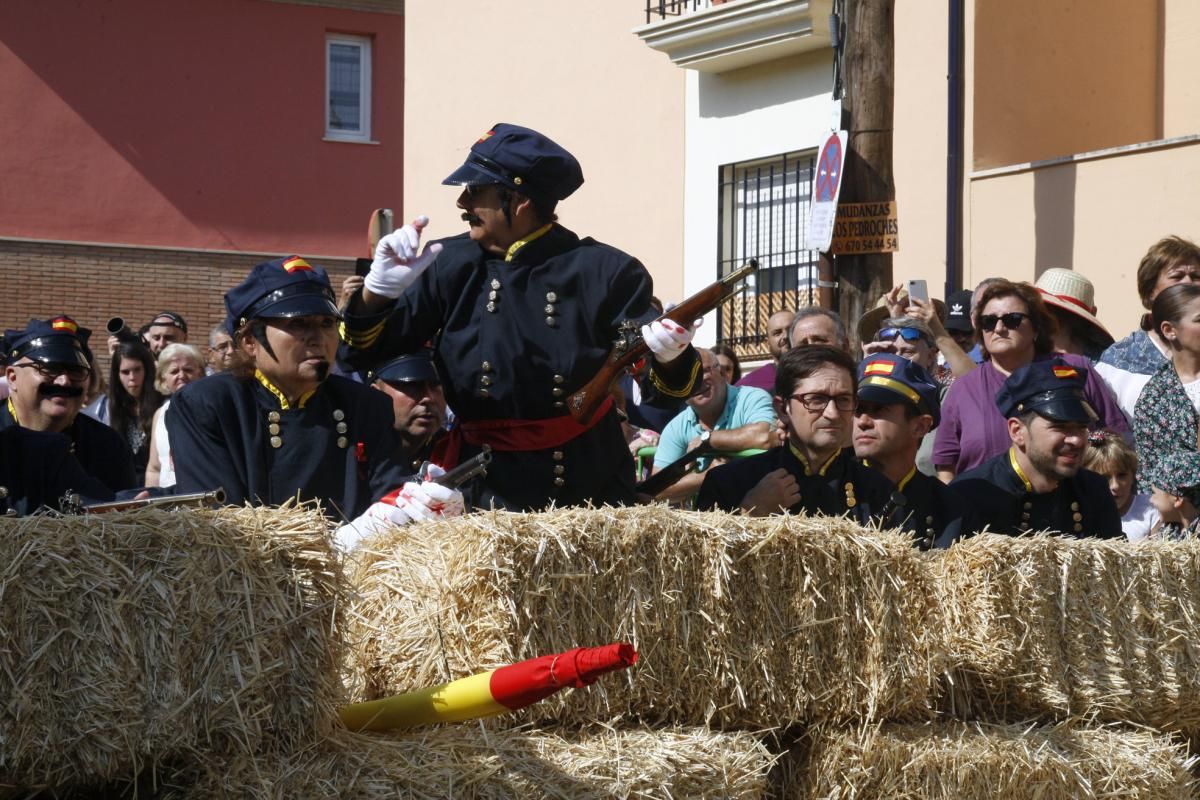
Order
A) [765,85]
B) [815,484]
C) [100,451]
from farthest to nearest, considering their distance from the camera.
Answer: [765,85], [100,451], [815,484]

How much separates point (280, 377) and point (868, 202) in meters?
4.75

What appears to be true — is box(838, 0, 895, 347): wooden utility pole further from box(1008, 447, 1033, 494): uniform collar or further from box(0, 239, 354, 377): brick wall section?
box(0, 239, 354, 377): brick wall section

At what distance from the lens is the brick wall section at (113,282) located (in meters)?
24.5

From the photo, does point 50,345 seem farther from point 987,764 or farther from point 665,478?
point 987,764

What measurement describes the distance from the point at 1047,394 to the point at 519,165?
2094mm

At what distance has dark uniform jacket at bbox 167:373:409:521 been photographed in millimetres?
4922

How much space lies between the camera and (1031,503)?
241 inches

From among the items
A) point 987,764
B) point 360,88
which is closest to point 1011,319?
point 987,764

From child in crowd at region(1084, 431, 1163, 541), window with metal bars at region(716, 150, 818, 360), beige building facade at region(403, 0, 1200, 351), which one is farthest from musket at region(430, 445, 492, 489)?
window with metal bars at region(716, 150, 818, 360)

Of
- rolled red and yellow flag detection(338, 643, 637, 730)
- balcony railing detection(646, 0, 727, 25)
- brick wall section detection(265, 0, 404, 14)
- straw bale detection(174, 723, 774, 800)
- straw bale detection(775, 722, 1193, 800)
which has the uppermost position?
brick wall section detection(265, 0, 404, 14)

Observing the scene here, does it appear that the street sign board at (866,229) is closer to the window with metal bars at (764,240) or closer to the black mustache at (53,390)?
the black mustache at (53,390)

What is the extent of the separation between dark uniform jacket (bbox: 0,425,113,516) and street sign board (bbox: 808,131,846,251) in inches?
168

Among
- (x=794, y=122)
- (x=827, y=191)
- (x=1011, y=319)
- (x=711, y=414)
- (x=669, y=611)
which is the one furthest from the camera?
(x=794, y=122)

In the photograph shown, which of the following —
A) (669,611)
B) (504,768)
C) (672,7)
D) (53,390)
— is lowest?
(504,768)
